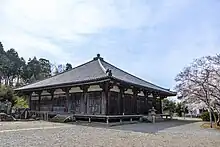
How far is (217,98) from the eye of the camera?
13.6 metres

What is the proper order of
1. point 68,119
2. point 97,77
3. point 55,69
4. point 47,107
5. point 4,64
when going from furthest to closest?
point 55,69 → point 4,64 → point 47,107 → point 68,119 → point 97,77

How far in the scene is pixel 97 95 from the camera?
16.0 meters

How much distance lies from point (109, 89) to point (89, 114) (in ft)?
7.55

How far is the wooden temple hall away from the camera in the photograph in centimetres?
1525

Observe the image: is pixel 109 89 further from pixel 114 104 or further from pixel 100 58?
pixel 100 58

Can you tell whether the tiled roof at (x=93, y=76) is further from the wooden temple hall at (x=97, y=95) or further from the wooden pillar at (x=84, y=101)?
the wooden pillar at (x=84, y=101)

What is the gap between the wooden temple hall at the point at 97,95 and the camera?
1525 centimetres

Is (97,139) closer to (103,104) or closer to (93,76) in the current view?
(103,104)

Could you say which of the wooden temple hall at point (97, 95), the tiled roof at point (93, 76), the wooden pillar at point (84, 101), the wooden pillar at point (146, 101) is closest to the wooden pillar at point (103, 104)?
the wooden temple hall at point (97, 95)

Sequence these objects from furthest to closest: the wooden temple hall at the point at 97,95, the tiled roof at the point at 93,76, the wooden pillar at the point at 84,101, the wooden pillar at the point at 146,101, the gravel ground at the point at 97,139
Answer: the wooden pillar at the point at 146,101
the wooden pillar at the point at 84,101
the tiled roof at the point at 93,76
the wooden temple hall at the point at 97,95
the gravel ground at the point at 97,139

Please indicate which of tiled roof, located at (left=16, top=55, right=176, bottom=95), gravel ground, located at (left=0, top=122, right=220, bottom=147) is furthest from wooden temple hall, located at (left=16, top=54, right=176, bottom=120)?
gravel ground, located at (left=0, top=122, right=220, bottom=147)

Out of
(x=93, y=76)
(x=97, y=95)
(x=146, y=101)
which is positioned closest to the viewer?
(x=93, y=76)

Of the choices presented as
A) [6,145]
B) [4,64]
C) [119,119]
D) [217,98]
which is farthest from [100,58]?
[4,64]

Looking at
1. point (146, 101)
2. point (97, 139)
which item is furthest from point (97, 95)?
point (97, 139)
